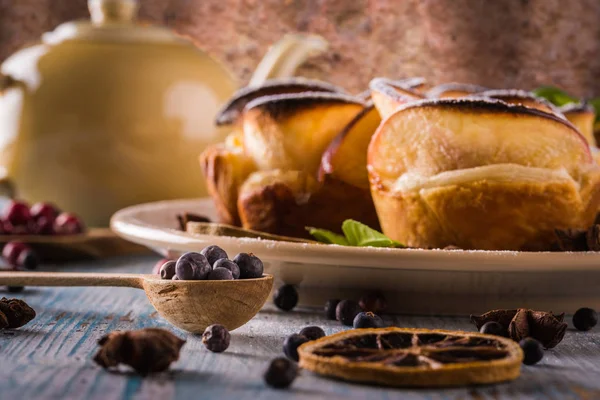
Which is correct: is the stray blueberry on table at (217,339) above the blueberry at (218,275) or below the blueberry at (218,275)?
below

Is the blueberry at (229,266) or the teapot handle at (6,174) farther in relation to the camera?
the teapot handle at (6,174)

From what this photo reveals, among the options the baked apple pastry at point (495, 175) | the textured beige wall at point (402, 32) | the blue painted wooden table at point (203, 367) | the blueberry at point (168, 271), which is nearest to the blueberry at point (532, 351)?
the blue painted wooden table at point (203, 367)

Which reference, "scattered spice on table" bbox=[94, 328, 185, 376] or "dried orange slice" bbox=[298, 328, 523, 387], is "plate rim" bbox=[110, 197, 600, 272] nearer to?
"dried orange slice" bbox=[298, 328, 523, 387]

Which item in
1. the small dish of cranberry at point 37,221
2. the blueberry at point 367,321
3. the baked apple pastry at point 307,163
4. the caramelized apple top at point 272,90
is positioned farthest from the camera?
the small dish of cranberry at point 37,221

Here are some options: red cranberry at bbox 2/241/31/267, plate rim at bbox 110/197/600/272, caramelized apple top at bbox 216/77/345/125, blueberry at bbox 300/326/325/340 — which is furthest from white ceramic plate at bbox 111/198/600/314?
red cranberry at bbox 2/241/31/267

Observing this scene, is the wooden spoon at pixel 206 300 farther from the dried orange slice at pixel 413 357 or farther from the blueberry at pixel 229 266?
the dried orange slice at pixel 413 357

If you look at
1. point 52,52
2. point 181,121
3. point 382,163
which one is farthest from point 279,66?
point 382,163

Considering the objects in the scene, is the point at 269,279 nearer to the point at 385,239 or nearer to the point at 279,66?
the point at 385,239

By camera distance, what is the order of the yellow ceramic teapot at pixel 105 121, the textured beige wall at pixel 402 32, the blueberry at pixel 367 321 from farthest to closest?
the textured beige wall at pixel 402 32 < the yellow ceramic teapot at pixel 105 121 < the blueberry at pixel 367 321
